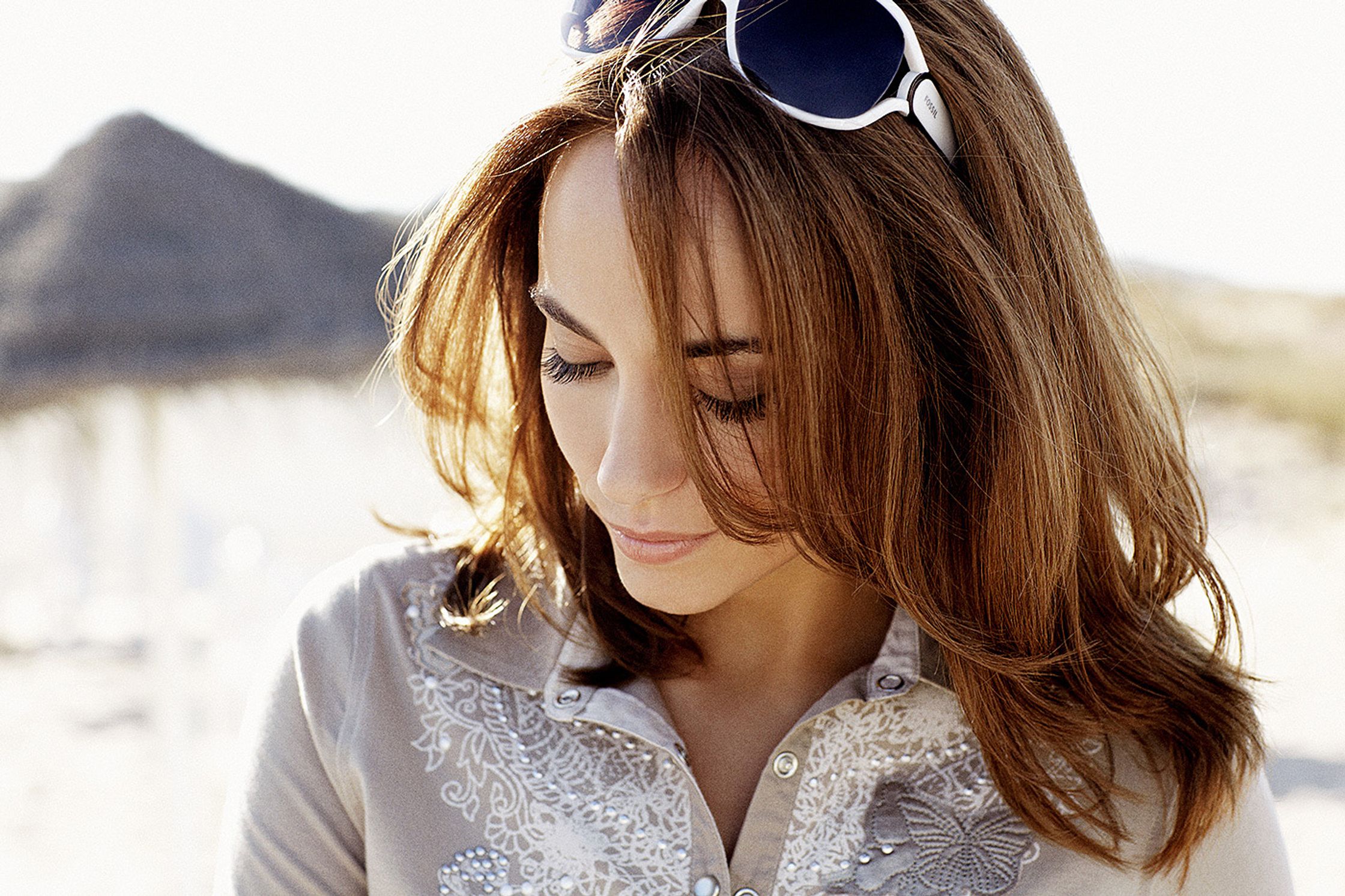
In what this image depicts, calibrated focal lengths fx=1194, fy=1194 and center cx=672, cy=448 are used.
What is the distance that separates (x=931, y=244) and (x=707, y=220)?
234 mm

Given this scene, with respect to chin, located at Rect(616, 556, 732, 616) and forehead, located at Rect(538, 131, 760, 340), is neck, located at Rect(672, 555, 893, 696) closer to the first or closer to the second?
chin, located at Rect(616, 556, 732, 616)

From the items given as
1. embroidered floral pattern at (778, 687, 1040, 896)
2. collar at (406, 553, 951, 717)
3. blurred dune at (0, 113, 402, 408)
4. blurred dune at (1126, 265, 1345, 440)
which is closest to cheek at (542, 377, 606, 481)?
collar at (406, 553, 951, 717)

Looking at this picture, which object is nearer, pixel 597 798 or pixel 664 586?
pixel 664 586

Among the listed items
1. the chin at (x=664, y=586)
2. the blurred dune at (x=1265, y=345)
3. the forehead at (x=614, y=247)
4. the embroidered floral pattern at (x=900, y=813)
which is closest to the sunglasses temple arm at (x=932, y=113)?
the forehead at (x=614, y=247)

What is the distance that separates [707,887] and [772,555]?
14.3 inches

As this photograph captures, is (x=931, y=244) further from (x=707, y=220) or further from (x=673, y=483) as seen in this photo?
(x=673, y=483)

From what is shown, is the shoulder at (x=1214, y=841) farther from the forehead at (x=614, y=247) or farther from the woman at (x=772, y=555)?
the forehead at (x=614, y=247)

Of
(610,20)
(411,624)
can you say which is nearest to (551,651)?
(411,624)

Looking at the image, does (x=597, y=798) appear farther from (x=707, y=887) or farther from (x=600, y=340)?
(x=600, y=340)

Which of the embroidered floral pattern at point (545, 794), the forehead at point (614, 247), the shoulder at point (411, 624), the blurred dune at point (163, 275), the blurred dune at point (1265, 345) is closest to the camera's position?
the forehead at point (614, 247)

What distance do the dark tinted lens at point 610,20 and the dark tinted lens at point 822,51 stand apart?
92 mm

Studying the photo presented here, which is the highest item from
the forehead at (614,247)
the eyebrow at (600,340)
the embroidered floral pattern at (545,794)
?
the forehead at (614,247)

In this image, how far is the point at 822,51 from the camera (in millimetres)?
1119

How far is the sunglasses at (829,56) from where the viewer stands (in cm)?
110
